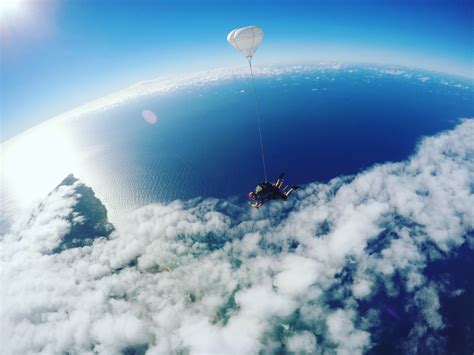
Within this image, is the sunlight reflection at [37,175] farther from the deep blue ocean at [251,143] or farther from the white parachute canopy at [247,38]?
the white parachute canopy at [247,38]

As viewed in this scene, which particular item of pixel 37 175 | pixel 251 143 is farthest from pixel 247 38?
pixel 37 175

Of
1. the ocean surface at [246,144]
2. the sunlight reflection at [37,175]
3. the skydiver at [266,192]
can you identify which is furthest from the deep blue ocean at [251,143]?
the skydiver at [266,192]

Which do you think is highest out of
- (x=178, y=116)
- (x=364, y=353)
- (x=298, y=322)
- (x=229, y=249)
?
(x=178, y=116)

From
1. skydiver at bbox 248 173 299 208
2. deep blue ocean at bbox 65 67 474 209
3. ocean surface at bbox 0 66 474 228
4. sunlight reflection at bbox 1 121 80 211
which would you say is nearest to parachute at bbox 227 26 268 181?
skydiver at bbox 248 173 299 208

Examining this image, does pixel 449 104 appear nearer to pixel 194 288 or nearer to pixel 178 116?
pixel 178 116

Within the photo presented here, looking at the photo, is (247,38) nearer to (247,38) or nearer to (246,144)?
(247,38)

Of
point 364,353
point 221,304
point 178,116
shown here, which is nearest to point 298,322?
point 364,353

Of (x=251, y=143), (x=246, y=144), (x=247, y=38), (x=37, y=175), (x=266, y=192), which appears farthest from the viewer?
(x=37, y=175)
